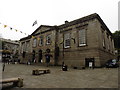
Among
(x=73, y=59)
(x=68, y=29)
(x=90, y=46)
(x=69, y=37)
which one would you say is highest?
(x=68, y=29)

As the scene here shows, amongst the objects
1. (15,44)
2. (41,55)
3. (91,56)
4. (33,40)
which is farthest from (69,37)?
(15,44)

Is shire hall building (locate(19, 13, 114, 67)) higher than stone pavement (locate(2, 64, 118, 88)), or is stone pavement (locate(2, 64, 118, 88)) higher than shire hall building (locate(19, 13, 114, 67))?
shire hall building (locate(19, 13, 114, 67))

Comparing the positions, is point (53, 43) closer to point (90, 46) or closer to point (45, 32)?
point (45, 32)

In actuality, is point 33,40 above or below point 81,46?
above

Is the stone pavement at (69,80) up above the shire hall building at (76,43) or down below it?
below

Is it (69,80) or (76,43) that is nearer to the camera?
(69,80)

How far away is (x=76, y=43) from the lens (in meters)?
20.1

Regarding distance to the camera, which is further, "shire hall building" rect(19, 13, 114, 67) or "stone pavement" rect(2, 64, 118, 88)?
"shire hall building" rect(19, 13, 114, 67)

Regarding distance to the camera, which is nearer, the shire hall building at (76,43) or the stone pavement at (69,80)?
the stone pavement at (69,80)

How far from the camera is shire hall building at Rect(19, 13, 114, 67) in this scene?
57.6 ft

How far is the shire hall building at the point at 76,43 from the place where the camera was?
1756 centimetres

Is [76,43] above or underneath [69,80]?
above

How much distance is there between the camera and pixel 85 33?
19203mm

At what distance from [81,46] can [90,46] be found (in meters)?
1.94
